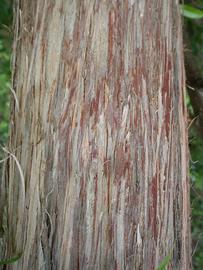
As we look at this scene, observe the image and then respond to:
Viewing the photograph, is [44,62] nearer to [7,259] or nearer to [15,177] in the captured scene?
[15,177]

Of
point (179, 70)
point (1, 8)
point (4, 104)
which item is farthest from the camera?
point (4, 104)

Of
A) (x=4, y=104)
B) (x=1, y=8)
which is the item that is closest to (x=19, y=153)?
(x=1, y=8)

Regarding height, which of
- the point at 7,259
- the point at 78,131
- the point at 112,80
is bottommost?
the point at 7,259

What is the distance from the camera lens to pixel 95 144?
3.59ft

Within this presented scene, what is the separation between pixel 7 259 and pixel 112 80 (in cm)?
50

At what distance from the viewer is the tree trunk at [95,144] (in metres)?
1.09

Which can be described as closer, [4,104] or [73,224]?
[73,224]

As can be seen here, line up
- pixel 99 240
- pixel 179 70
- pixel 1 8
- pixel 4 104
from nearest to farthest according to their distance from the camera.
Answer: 1. pixel 99 240
2. pixel 179 70
3. pixel 1 8
4. pixel 4 104

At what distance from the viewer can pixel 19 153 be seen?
1.16 m

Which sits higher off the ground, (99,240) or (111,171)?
(111,171)

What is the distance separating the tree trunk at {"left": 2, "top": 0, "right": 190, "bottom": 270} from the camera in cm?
109

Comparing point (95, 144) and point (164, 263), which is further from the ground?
point (95, 144)

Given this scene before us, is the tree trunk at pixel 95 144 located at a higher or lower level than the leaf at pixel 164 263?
higher

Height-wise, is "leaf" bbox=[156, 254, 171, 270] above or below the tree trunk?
below
